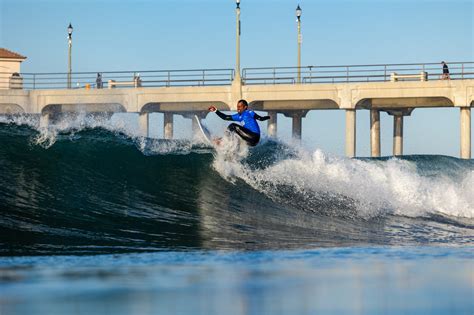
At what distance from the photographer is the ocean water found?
864 centimetres

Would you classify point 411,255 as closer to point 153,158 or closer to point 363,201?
point 363,201

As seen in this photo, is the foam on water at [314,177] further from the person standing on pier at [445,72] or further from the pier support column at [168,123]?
the pier support column at [168,123]

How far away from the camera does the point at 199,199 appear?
18531 mm

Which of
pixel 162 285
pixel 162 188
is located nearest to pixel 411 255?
pixel 162 285

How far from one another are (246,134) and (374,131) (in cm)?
3685

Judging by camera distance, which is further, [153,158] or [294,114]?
[294,114]

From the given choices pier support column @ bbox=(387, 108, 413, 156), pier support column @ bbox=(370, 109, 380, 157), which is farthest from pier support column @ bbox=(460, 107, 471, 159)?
pier support column @ bbox=(387, 108, 413, 156)

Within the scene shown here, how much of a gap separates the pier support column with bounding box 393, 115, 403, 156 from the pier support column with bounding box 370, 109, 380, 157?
5.33ft

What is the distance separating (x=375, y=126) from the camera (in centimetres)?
5606

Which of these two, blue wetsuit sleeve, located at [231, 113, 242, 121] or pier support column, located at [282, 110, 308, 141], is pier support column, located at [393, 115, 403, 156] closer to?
pier support column, located at [282, 110, 308, 141]

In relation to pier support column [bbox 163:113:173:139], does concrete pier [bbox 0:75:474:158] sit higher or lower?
higher

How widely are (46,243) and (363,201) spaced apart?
8.81 m

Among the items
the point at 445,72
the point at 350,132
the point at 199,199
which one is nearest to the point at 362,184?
the point at 199,199

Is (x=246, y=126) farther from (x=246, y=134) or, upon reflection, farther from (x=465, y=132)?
(x=465, y=132)
